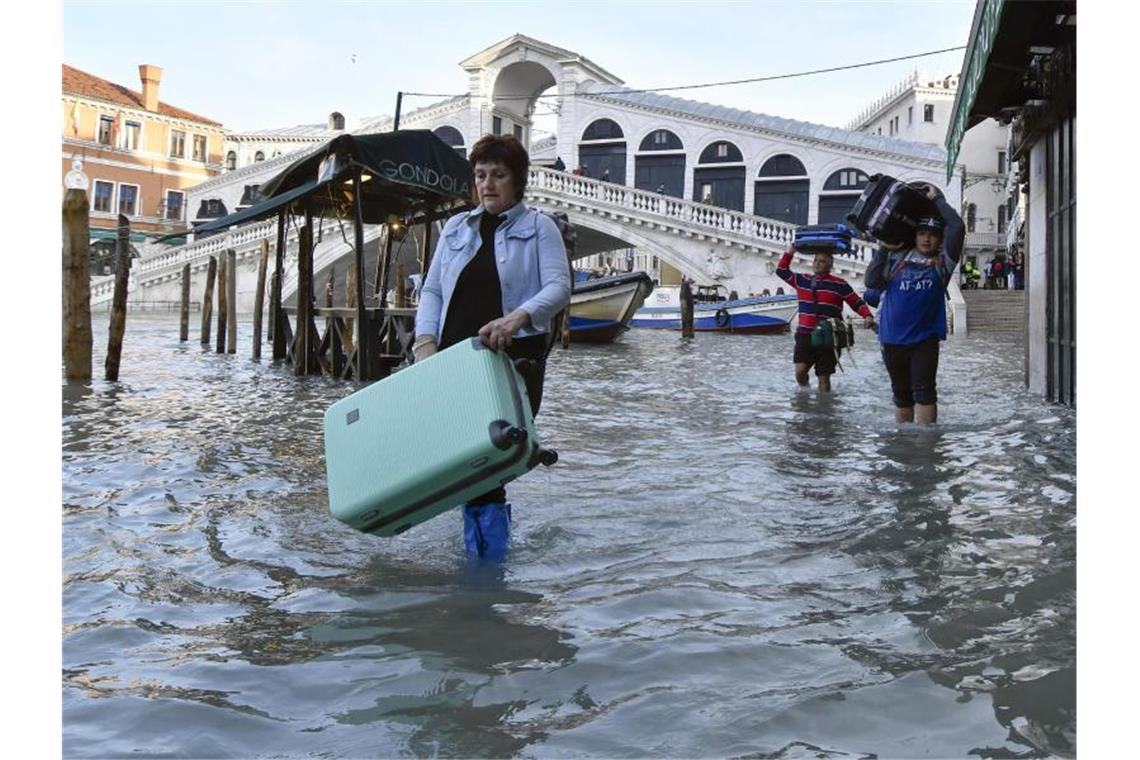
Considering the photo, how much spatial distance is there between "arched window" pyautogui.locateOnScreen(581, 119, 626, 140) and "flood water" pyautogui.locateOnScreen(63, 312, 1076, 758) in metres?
39.7

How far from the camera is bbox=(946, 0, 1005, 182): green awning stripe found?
22.7ft

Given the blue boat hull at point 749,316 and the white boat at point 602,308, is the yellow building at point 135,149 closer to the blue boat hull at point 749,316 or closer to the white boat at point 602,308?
the blue boat hull at point 749,316

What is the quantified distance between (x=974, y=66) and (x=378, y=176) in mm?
6389

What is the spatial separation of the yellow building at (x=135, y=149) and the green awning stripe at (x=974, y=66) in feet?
150

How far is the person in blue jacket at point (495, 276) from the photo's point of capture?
400cm

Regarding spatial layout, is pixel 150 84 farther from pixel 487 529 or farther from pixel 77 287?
pixel 487 529

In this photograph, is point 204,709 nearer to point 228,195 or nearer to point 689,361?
point 689,361

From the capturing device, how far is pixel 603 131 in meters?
45.9

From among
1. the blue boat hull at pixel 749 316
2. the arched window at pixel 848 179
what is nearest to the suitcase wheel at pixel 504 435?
the blue boat hull at pixel 749 316

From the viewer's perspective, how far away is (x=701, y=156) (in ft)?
147

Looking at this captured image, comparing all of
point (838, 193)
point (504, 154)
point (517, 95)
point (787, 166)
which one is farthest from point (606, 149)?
point (504, 154)

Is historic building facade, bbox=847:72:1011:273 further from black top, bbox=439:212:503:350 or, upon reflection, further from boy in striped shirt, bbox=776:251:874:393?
black top, bbox=439:212:503:350

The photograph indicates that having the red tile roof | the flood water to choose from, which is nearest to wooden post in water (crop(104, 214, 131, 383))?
the flood water
